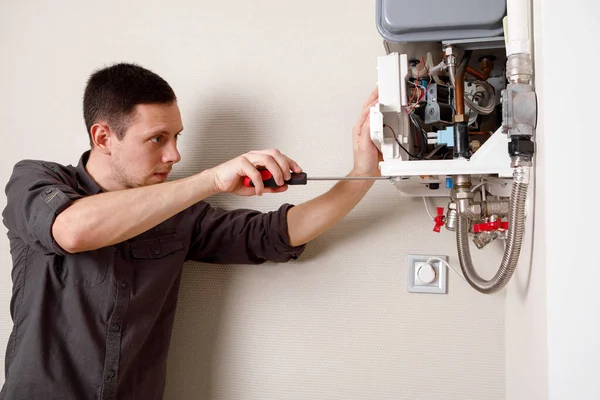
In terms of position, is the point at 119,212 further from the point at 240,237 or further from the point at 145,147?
the point at 240,237

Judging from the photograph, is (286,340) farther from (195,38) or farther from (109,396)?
(195,38)

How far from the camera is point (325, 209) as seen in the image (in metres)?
1.25

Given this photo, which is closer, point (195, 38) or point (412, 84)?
point (412, 84)

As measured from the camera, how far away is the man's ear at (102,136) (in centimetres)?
129

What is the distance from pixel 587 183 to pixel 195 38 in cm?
113

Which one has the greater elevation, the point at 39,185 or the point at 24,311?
the point at 39,185

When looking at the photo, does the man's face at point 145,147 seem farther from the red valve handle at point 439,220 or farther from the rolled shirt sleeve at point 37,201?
the red valve handle at point 439,220

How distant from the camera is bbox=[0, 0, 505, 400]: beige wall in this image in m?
1.32

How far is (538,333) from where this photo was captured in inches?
33.0

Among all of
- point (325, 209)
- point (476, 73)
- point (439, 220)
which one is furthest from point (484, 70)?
point (325, 209)

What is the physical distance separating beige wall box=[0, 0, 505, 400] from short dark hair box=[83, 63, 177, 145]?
229 mm

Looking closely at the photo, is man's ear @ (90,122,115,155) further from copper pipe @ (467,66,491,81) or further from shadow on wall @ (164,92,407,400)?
copper pipe @ (467,66,491,81)

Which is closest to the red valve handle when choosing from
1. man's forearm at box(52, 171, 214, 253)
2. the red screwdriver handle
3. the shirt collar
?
the red screwdriver handle

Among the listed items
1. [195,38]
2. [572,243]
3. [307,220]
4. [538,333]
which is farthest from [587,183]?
[195,38]
